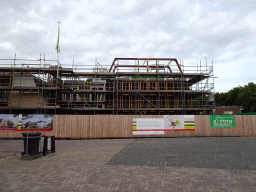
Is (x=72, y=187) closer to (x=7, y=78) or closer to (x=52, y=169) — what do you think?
(x=52, y=169)

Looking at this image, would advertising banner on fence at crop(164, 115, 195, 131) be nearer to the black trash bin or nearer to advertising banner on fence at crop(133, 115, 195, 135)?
advertising banner on fence at crop(133, 115, 195, 135)

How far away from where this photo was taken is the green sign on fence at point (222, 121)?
59.4 feet

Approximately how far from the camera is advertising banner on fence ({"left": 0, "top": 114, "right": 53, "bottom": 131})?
675 inches

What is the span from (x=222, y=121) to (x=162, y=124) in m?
5.72

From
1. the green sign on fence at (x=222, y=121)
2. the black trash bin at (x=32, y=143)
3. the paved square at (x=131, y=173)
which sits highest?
the green sign on fence at (x=222, y=121)

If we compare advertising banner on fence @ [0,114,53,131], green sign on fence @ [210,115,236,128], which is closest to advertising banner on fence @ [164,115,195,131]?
green sign on fence @ [210,115,236,128]

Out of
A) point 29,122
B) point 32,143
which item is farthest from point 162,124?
point 29,122

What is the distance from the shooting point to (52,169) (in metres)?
7.19

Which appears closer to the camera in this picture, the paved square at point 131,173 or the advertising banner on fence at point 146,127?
the paved square at point 131,173

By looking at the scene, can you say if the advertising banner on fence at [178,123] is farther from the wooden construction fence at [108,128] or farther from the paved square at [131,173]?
the paved square at [131,173]

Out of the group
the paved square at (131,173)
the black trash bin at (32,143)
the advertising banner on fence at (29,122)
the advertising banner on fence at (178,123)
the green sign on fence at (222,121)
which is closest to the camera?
the paved square at (131,173)

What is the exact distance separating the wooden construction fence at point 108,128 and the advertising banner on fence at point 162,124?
372 millimetres

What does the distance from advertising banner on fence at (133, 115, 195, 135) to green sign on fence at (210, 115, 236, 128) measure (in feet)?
6.35

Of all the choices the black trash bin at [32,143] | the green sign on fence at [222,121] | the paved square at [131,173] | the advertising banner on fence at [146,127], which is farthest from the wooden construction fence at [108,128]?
the paved square at [131,173]
